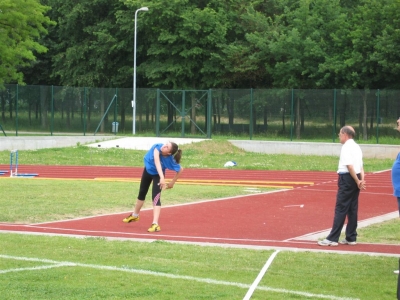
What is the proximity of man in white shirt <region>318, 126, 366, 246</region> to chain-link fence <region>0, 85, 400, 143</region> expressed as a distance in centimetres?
2662

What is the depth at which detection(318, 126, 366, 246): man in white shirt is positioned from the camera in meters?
11.4

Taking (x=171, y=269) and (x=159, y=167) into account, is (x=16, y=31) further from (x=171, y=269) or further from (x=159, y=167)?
(x=171, y=269)

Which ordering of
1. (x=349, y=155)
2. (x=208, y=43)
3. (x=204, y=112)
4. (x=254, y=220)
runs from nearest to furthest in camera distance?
(x=349, y=155)
(x=254, y=220)
(x=204, y=112)
(x=208, y=43)

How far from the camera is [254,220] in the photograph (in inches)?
569

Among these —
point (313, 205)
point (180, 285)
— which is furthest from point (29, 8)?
point (180, 285)

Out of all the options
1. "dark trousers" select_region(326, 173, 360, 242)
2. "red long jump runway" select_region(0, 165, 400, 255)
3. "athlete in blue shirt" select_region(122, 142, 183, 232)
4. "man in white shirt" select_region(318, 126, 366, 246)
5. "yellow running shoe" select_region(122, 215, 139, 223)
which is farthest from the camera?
"yellow running shoe" select_region(122, 215, 139, 223)

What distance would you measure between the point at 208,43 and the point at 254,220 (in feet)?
116

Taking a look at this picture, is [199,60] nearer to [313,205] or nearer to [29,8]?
[29,8]

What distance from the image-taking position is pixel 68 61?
52375 millimetres

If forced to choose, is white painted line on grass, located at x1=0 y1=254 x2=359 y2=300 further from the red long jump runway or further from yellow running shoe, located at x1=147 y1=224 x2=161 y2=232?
yellow running shoe, located at x1=147 y1=224 x2=161 y2=232

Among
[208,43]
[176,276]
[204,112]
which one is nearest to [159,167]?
[176,276]

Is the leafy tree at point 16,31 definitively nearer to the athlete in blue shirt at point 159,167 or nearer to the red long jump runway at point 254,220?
the red long jump runway at point 254,220

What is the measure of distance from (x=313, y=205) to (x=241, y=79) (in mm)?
31481

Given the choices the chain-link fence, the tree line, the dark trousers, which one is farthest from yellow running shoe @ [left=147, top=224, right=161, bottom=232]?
the tree line
